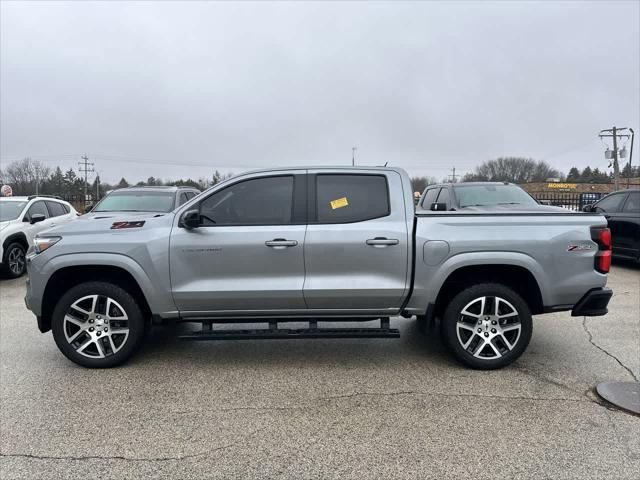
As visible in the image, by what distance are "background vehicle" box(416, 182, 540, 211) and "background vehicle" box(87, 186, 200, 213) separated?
5273 mm

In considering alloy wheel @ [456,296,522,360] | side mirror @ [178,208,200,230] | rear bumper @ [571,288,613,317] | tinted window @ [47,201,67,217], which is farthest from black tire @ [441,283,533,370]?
tinted window @ [47,201,67,217]

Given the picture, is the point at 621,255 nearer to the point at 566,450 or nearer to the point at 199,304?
the point at 566,450

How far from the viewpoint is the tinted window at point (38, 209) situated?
9.95 m

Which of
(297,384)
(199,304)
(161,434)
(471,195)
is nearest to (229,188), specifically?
(199,304)

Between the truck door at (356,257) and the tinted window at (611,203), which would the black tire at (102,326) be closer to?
the truck door at (356,257)

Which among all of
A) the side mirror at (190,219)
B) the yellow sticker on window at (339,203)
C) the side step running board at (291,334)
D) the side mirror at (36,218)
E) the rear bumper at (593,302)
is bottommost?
the side step running board at (291,334)

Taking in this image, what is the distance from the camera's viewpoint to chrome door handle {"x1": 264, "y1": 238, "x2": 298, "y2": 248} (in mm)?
4113

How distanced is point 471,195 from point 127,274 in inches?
261

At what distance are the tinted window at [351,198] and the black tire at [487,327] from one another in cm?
111

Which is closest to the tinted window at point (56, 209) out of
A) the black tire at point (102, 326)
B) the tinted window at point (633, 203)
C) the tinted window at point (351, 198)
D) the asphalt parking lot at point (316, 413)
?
the asphalt parking lot at point (316, 413)

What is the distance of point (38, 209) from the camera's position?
409 inches

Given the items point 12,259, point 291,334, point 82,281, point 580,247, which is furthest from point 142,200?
point 580,247

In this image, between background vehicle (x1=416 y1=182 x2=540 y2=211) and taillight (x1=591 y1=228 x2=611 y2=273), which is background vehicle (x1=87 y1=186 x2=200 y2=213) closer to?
background vehicle (x1=416 y1=182 x2=540 y2=211)

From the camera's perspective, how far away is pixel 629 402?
11.7ft
